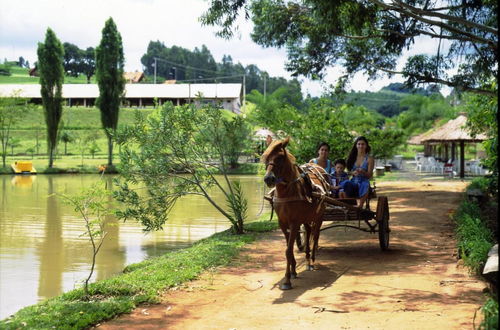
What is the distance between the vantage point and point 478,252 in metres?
7.38

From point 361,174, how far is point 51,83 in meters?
36.2

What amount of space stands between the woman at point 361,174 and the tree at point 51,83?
35.0m

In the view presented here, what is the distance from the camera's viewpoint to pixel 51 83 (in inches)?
1622

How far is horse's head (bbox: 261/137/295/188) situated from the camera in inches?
278

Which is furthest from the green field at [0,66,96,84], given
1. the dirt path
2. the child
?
the dirt path

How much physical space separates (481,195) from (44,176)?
27763mm

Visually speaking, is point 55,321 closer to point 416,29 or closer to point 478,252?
point 478,252

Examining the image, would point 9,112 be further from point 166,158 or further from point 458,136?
point 166,158

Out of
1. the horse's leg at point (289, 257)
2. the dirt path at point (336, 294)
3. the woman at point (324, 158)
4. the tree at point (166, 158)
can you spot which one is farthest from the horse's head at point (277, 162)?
the tree at point (166, 158)

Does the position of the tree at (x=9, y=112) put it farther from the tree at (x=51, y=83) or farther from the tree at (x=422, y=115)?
the tree at (x=422, y=115)

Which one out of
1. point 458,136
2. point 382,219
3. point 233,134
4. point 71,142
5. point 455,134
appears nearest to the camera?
point 382,219

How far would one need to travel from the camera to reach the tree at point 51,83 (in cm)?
4100

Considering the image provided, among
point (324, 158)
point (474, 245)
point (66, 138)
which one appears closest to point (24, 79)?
point (66, 138)

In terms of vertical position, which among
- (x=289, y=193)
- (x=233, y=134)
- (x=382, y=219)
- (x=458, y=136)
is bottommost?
(x=382, y=219)
